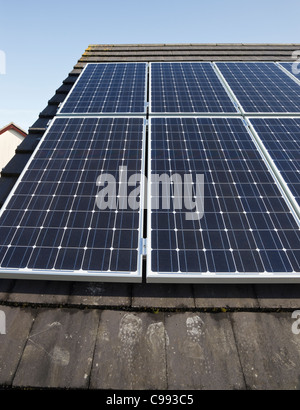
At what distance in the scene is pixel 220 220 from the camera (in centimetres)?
544

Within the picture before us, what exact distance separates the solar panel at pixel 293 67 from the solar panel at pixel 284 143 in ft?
21.7

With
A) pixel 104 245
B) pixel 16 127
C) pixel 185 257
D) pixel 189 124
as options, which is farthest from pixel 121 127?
pixel 16 127

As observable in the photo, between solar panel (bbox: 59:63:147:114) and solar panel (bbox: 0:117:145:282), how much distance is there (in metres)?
2.14

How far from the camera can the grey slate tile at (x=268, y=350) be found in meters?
3.79

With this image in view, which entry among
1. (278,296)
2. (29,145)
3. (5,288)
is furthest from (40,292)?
(29,145)

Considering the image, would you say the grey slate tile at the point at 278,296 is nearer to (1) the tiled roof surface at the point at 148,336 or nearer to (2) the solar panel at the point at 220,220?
(1) the tiled roof surface at the point at 148,336

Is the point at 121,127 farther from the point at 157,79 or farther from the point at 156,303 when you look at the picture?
the point at 156,303

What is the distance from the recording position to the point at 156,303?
4.62 m

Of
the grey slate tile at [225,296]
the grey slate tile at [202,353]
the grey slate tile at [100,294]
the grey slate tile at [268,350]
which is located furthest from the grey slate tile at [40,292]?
the grey slate tile at [268,350]

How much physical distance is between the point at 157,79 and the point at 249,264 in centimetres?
1108

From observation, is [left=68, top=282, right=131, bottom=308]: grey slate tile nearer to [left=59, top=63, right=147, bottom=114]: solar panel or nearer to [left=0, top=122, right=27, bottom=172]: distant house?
[left=59, top=63, right=147, bottom=114]: solar panel

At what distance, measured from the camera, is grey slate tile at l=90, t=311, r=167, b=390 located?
3.74 metres

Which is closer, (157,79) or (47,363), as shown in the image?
(47,363)

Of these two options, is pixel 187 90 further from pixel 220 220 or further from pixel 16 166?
pixel 16 166
